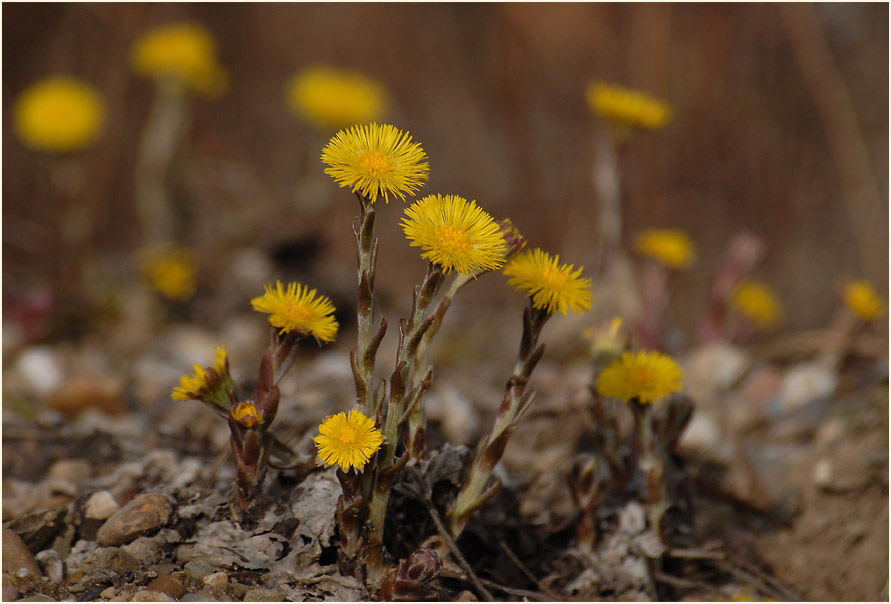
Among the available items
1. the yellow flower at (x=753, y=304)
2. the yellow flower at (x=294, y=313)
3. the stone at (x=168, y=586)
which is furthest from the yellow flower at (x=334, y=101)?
the stone at (x=168, y=586)

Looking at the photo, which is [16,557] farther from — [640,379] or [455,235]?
[640,379]

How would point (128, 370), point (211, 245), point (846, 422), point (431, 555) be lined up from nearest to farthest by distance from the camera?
point (431, 555)
point (846, 422)
point (128, 370)
point (211, 245)

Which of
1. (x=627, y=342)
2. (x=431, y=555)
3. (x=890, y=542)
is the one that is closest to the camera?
(x=431, y=555)

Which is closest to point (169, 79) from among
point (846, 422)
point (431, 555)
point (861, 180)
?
point (431, 555)

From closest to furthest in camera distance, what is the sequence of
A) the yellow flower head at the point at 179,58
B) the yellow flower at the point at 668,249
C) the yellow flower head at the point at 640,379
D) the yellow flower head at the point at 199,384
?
the yellow flower head at the point at 199,384 → the yellow flower head at the point at 640,379 → the yellow flower at the point at 668,249 → the yellow flower head at the point at 179,58

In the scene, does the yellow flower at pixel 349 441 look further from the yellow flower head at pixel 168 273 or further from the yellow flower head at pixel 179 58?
the yellow flower head at pixel 179 58

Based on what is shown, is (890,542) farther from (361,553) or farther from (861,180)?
(861,180)

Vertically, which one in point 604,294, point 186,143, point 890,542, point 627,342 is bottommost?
point 890,542
